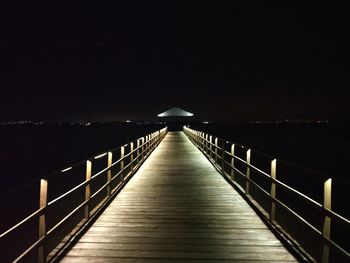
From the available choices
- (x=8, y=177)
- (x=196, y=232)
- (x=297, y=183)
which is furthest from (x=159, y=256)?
(x=8, y=177)

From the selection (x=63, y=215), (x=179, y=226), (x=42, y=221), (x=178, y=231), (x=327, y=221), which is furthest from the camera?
(x=63, y=215)

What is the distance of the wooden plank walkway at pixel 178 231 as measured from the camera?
185 inches

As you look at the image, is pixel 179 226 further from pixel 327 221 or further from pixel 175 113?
pixel 175 113

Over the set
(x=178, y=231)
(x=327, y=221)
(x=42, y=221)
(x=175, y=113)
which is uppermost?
(x=175, y=113)

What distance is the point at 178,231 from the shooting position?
Result: 5.78m

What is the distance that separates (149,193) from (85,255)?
14.3 ft

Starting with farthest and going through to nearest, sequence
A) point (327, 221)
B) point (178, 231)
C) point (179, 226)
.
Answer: point (179, 226), point (178, 231), point (327, 221)

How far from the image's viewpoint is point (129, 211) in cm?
714

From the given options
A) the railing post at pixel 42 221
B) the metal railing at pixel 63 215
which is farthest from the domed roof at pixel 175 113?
the railing post at pixel 42 221

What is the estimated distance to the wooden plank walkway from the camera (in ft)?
15.4

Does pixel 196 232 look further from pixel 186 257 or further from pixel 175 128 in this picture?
Answer: pixel 175 128

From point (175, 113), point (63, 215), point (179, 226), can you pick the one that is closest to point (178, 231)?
point (179, 226)

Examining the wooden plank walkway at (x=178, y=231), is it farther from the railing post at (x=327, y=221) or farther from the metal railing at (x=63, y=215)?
the railing post at (x=327, y=221)

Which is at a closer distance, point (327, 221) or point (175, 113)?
point (327, 221)
